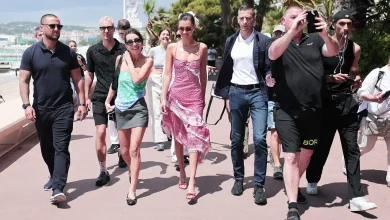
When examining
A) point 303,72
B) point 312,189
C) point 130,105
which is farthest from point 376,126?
point 130,105

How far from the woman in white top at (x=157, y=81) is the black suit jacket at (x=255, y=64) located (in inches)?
87.6

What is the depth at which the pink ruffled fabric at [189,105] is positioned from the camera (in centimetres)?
528

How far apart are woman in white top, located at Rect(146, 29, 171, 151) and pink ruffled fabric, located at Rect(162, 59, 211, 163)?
2151mm

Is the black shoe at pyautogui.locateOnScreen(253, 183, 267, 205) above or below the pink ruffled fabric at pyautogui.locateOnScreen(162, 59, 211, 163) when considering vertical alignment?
below

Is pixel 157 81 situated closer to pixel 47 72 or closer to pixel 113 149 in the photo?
pixel 113 149

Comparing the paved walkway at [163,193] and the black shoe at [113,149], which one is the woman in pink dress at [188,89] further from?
the black shoe at [113,149]

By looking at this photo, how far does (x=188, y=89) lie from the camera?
532 centimetres

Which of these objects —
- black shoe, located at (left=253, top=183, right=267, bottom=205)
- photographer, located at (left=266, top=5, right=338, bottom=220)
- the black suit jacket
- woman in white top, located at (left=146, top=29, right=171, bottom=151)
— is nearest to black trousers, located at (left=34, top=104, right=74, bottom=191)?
the black suit jacket

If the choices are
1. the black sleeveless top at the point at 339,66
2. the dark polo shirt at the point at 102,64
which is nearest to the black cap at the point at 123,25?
the dark polo shirt at the point at 102,64

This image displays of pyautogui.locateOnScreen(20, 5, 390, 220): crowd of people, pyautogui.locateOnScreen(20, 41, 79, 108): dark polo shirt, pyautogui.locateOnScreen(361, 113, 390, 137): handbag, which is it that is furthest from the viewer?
pyautogui.locateOnScreen(361, 113, 390, 137): handbag

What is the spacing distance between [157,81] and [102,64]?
5.55ft

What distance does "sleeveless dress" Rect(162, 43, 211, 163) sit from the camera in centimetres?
528

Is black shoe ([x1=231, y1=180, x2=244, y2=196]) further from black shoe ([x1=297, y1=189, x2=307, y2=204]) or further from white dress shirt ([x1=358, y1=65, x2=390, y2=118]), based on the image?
white dress shirt ([x1=358, y1=65, x2=390, y2=118])

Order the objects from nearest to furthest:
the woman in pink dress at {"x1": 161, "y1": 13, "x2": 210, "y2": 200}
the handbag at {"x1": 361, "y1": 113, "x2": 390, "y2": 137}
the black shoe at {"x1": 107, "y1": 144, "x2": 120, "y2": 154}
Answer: the woman in pink dress at {"x1": 161, "y1": 13, "x2": 210, "y2": 200} < the handbag at {"x1": 361, "y1": 113, "x2": 390, "y2": 137} < the black shoe at {"x1": 107, "y1": 144, "x2": 120, "y2": 154}
